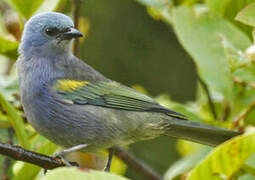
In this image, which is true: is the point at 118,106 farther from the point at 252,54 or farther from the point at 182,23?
the point at 252,54

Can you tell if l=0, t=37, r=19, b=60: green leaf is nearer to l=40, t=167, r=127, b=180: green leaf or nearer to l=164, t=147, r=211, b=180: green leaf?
l=164, t=147, r=211, b=180: green leaf

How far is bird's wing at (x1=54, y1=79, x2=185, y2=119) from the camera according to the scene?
11.7 ft

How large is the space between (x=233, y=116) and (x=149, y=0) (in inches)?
45.5

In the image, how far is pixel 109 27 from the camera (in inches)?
311

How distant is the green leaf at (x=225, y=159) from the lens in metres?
2.31

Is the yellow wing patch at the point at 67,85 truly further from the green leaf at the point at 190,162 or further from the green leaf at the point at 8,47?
the green leaf at the point at 190,162

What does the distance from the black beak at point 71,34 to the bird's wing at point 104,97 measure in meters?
0.33

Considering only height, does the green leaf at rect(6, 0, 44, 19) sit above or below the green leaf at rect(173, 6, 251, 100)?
above

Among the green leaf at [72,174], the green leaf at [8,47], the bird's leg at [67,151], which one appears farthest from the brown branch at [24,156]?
the green leaf at [8,47]

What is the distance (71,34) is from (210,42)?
1040 mm

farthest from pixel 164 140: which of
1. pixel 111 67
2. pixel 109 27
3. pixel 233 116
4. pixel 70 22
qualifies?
pixel 70 22

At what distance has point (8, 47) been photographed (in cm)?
354

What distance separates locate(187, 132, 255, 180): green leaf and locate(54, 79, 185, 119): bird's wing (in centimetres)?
105

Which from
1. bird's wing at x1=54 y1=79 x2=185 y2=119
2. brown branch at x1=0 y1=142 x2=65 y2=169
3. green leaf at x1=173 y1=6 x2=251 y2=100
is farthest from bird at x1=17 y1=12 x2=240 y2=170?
brown branch at x1=0 y1=142 x2=65 y2=169
